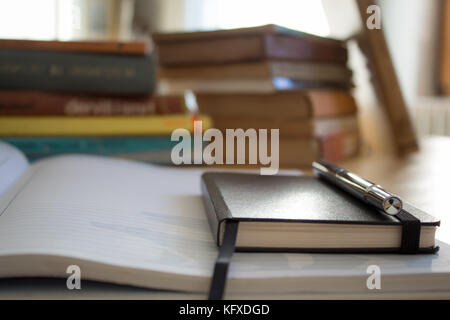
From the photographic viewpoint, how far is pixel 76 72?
840mm

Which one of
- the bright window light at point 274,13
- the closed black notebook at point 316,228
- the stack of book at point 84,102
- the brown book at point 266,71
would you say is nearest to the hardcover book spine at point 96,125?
the stack of book at point 84,102

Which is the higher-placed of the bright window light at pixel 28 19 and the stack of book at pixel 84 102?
the bright window light at pixel 28 19

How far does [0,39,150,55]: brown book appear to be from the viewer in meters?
0.81

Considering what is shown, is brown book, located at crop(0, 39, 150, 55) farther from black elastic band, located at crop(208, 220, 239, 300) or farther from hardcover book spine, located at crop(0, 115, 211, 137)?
black elastic band, located at crop(208, 220, 239, 300)

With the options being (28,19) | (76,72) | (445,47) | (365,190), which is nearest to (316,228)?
(365,190)

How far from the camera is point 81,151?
816 mm

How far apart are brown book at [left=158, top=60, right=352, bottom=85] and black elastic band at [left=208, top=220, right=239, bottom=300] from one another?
0.51 metres

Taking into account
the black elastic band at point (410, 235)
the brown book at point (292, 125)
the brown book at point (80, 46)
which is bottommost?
the black elastic band at point (410, 235)

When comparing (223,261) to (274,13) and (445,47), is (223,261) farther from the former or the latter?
(445,47)

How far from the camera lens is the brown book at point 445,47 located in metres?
2.03

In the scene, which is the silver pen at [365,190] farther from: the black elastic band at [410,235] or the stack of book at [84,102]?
the stack of book at [84,102]

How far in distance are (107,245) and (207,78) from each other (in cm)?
62

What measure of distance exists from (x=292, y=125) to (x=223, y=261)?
545mm

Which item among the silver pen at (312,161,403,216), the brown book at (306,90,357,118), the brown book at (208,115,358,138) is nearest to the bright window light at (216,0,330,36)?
the brown book at (306,90,357,118)
